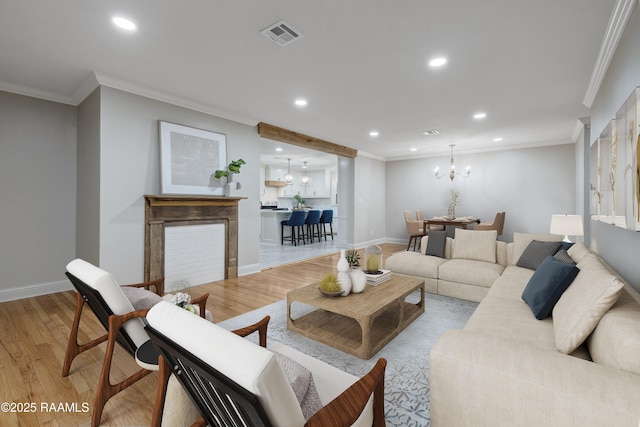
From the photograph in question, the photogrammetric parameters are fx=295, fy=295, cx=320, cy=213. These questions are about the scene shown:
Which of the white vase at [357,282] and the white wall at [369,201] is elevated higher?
the white wall at [369,201]

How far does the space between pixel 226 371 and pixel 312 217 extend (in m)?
7.59

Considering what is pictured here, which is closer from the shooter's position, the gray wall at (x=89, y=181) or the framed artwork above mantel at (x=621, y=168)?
the framed artwork above mantel at (x=621, y=168)

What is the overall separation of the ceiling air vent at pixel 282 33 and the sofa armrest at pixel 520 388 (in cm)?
240

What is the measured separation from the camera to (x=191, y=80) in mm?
3326

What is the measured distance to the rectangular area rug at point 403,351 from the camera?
171cm

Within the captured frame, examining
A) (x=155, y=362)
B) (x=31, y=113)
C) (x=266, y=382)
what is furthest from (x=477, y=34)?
(x=31, y=113)

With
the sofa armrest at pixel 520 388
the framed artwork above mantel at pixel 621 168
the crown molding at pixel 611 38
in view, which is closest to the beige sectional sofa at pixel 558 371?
the sofa armrest at pixel 520 388

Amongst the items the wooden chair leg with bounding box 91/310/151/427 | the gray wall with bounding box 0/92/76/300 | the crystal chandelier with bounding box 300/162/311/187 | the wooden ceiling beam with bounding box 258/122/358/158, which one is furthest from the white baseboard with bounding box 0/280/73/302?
the crystal chandelier with bounding box 300/162/311/187

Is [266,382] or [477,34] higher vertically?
[477,34]

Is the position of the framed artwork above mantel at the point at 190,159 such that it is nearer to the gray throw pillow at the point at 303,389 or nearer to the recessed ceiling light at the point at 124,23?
the recessed ceiling light at the point at 124,23

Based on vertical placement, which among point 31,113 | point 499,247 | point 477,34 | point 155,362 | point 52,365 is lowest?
point 52,365

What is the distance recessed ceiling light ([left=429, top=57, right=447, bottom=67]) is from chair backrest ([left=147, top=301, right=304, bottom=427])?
300 cm

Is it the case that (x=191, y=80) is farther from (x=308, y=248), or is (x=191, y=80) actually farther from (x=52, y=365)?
(x=308, y=248)

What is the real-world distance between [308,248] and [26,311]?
5.17 m
